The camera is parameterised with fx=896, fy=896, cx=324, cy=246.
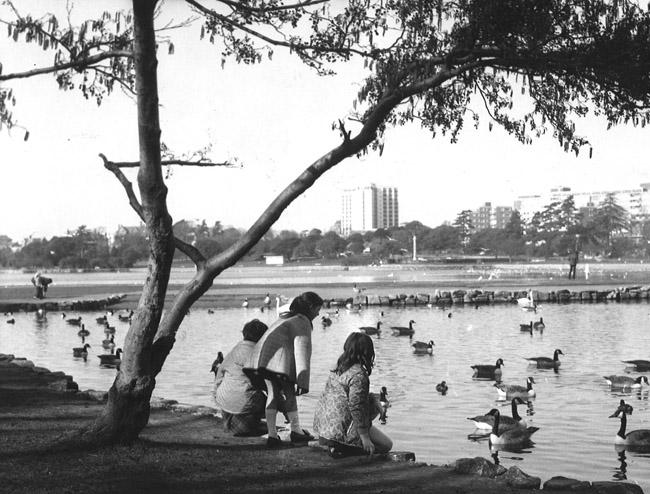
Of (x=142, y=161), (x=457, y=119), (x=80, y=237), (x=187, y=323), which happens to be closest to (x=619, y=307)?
(x=187, y=323)

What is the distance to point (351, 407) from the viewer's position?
8.12 meters

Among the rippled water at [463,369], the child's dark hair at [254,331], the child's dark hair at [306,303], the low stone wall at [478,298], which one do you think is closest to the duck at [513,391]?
the rippled water at [463,369]

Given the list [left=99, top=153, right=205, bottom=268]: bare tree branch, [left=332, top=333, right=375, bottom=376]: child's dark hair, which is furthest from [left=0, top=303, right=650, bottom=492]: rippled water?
[left=99, top=153, right=205, bottom=268]: bare tree branch

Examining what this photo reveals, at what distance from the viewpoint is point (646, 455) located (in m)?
11.9

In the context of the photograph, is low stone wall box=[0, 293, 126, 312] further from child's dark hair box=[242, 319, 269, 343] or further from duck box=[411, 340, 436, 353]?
child's dark hair box=[242, 319, 269, 343]

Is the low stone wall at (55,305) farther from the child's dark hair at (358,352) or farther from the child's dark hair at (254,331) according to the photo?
the child's dark hair at (358,352)

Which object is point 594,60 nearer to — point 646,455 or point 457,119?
point 457,119

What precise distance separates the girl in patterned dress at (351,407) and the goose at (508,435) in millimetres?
4042

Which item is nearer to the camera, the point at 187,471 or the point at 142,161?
the point at 187,471

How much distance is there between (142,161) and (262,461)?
312cm

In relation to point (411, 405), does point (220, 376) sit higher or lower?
higher

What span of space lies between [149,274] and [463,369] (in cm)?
1357

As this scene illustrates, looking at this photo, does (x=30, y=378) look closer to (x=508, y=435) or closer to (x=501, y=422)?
(x=501, y=422)

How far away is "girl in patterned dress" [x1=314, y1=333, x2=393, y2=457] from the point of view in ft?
26.4
